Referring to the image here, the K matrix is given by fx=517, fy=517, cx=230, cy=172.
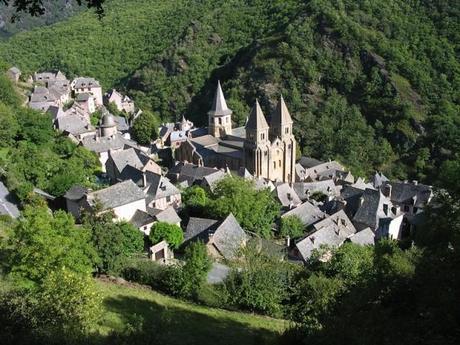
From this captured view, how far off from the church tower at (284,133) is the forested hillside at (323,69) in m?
19.3

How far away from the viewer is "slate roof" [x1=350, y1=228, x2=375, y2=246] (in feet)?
133

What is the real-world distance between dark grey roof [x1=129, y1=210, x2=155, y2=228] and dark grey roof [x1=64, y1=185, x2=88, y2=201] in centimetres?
395

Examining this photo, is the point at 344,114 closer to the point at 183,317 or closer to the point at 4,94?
the point at 4,94

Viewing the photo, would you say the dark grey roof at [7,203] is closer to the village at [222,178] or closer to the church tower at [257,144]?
the village at [222,178]

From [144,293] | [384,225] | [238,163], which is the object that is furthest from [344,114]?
[144,293]

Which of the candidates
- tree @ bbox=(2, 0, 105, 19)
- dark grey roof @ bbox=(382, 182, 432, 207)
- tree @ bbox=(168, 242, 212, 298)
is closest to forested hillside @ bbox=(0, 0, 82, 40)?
dark grey roof @ bbox=(382, 182, 432, 207)

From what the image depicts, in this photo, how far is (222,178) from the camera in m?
47.1

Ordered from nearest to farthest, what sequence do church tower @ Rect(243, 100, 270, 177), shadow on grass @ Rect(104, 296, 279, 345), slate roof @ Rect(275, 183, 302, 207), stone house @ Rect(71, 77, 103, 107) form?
shadow on grass @ Rect(104, 296, 279, 345) → slate roof @ Rect(275, 183, 302, 207) → church tower @ Rect(243, 100, 270, 177) → stone house @ Rect(71, 77, 103, 107)

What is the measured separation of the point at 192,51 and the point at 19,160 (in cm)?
8438

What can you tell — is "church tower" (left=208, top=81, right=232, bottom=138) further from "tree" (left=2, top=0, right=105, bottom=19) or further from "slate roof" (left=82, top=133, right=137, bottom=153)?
"tree" (left=2, top=0, right=105, bottom=19)

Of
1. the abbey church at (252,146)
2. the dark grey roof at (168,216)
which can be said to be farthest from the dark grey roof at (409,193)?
the dark grey roof at (168,216)

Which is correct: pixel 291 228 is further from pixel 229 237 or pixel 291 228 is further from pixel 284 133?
pixel 284 133

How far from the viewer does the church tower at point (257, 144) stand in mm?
54688

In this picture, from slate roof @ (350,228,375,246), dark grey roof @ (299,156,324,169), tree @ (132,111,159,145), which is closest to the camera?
slate roof @ (350,228,375,246)
